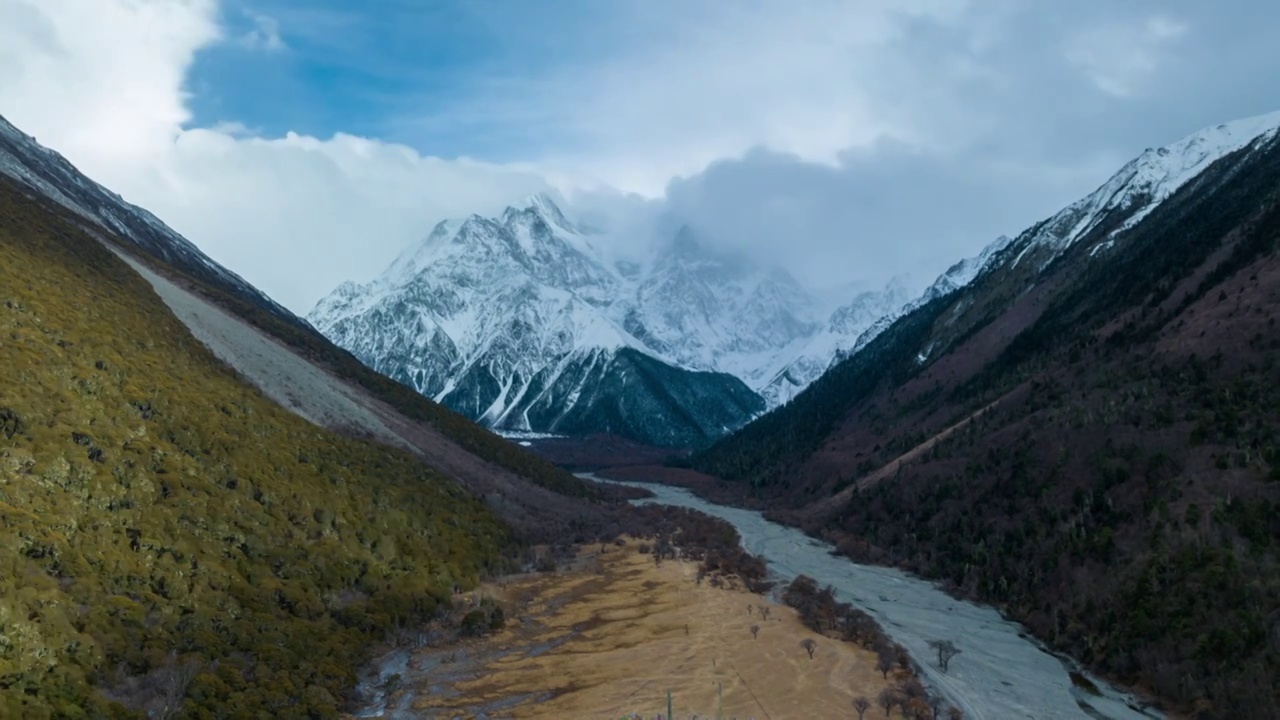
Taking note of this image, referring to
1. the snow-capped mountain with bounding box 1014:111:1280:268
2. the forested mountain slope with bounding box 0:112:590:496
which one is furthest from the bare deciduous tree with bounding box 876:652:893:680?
the snow-capped mountain with bounding box 1014:111:1280:268

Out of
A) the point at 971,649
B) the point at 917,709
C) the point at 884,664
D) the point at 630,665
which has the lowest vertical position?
the point at 630,665

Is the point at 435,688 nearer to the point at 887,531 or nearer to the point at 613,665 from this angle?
the point at 613,665

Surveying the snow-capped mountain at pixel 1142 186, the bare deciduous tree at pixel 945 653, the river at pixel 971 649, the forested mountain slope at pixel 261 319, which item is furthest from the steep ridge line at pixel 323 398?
the snow-capped mountain at pixel 1142 186

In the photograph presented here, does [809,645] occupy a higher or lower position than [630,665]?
higher

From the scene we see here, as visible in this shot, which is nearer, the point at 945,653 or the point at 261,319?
the point at 945,653

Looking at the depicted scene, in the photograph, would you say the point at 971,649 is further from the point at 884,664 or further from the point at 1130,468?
the point at 1130,468

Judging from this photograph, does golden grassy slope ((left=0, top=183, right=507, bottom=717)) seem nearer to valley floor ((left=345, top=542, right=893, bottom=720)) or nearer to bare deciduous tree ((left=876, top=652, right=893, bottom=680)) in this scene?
valley floor ((left=345, top=542, right=893, bottom=720))

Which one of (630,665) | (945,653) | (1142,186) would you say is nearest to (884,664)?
(945,653)
